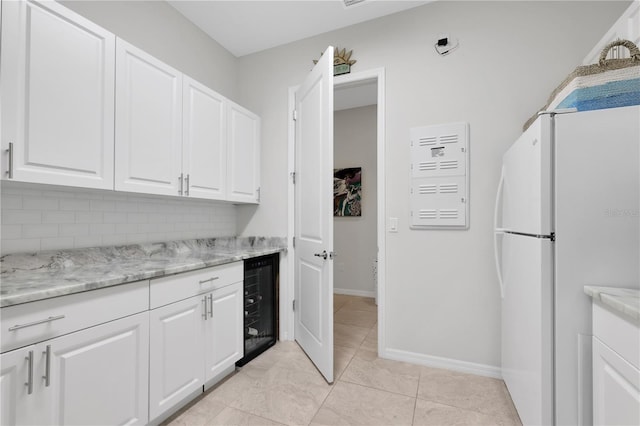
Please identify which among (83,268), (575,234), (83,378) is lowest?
(83,378)

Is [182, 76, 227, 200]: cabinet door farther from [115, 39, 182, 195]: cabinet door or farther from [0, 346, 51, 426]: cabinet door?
[0, 346, 51, 426]: cabinet door

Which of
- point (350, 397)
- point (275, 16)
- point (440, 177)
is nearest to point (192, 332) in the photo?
point (350, 397)

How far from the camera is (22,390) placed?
1.03 metres

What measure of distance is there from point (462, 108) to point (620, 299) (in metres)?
1.62

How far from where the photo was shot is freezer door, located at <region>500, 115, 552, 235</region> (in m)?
1.18

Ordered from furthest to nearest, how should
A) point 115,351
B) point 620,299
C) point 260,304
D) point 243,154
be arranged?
point 243,154 < point 260,304 < point 115,351 < point 620,299

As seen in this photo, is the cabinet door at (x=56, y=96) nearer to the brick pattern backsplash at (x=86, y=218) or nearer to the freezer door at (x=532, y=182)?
the brick pattern backsplash at (x=86, y=218)

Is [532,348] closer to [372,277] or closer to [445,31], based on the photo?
[445,31]

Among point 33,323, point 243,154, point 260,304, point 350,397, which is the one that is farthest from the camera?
point 243,154

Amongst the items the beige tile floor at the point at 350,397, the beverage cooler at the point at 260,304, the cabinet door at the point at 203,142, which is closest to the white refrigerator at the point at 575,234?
the beige tile floor at the point at 350,397

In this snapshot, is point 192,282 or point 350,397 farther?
point 350,397

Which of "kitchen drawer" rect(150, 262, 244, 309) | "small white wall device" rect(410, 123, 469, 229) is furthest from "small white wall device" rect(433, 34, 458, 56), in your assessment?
"kitchen drawer" rect(150, 262, 244, 309)

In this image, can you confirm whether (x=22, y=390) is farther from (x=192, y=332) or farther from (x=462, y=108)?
(x=462, y=108)

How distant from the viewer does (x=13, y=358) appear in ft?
3.28
